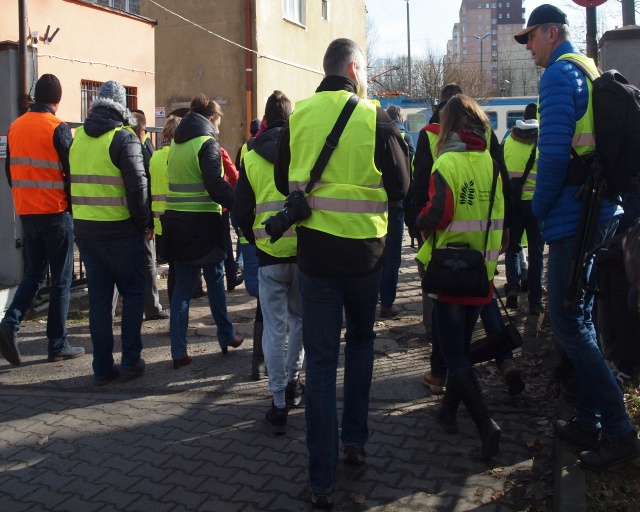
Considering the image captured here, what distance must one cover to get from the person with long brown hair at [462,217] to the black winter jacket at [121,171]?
91.3 inches

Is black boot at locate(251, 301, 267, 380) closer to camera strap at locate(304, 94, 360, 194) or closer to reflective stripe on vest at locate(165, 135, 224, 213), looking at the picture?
reflective stripe on vest at locate(165, 135, 224, 213)

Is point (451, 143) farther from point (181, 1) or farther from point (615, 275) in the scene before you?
point (181, 1)

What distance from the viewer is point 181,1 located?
21.2 meters

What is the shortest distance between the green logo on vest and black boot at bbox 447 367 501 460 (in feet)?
3.24

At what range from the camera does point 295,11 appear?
22.4 m

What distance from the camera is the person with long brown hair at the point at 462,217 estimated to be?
443 cm

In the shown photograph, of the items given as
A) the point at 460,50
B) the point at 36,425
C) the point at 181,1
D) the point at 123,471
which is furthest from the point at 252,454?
the point at 460,50

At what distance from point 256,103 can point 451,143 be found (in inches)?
646

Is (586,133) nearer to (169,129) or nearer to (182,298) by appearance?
(182,298)

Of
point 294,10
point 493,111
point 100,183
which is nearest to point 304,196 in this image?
point 100,183

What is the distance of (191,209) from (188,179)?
0.78ft

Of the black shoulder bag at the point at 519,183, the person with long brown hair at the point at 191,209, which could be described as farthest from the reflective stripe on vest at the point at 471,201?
the black shoulder bag at the point at 519,183

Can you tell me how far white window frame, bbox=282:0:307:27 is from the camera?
2177 cm

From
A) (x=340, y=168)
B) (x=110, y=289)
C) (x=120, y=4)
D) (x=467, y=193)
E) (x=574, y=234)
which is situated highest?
(x=120, y=4)
